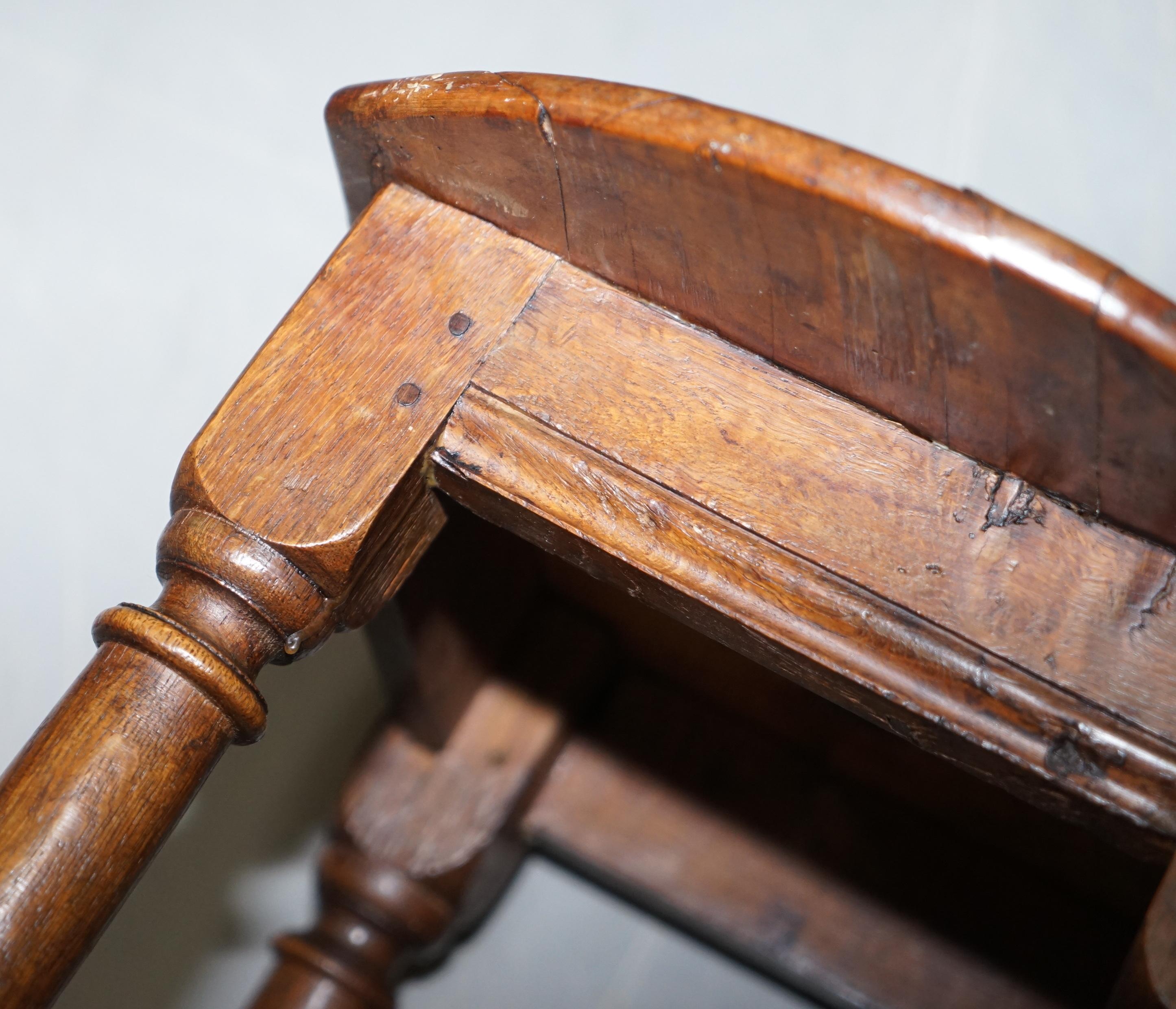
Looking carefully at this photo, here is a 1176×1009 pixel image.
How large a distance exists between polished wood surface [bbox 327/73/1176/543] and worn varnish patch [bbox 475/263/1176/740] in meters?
0.02

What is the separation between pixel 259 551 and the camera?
0.61 metres

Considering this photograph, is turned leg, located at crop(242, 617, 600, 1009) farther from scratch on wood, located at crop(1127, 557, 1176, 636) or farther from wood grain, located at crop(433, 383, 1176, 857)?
scratch on wood, located at crop(1127, 557, 1176, 636)

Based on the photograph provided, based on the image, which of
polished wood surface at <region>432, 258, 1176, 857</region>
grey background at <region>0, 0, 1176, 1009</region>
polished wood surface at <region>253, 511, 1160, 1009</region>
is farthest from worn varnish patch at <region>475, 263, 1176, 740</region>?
grey background at <region>0, 0, 1176, 1009</region>

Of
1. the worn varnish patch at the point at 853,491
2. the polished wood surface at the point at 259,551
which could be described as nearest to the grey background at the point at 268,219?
the polished wood surface at the point at 259,551

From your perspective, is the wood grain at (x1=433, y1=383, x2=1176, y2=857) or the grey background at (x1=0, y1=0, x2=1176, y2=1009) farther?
the grey background at (x1=0, y1=0, x2=1176, y2=1009)

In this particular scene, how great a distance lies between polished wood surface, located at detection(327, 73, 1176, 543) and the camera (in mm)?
518

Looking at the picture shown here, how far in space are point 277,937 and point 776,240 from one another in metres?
0.88

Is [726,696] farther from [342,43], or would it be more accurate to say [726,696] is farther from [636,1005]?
[342,43]

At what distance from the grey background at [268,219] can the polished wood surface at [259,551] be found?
49 cm

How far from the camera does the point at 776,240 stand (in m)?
0.58

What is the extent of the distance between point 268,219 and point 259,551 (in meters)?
0.67

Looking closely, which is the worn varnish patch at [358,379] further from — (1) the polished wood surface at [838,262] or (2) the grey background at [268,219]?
(2) the grey background at [268,219]

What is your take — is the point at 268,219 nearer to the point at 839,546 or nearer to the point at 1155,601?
the point at 839,546

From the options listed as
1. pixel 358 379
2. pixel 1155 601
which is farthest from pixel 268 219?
pixel 1155 601
